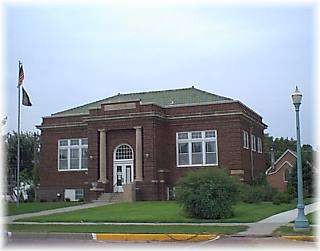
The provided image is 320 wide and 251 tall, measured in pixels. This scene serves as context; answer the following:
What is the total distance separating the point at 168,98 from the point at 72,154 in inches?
382

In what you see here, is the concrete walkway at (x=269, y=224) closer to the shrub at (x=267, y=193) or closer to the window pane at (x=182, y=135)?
the shrub at (x=267, y=193)

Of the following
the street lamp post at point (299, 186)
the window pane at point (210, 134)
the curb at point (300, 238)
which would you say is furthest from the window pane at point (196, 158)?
the curb at point (300, 238)

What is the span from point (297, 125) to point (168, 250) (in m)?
7.72

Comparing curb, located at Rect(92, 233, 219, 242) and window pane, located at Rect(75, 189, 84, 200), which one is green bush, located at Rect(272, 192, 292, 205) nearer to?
curb, located at Rect(92, 233, 219, 242)

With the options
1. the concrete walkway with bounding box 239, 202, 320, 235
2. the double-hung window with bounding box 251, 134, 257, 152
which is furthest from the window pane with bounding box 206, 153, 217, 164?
the concrete walkway with bounding box 239, 202, 320, 235

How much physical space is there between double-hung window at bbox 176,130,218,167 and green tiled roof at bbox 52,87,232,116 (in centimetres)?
303

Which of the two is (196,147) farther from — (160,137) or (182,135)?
(160,137)

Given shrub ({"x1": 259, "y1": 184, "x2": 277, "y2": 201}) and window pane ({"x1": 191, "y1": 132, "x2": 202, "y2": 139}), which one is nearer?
shrub ({"x1": 259, "y1": 184, "x2": 277, "y2": 201})

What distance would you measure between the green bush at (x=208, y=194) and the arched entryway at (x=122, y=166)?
18.3m

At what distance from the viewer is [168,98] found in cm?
4762

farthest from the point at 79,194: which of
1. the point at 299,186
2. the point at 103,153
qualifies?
the point at 299,186

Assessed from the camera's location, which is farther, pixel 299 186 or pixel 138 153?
pixel 138 153

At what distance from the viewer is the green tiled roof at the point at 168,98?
4531 centimetres

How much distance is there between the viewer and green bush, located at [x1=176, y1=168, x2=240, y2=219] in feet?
78.5
